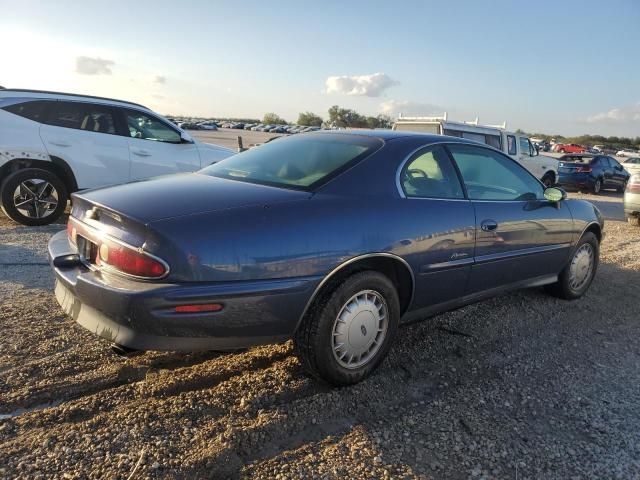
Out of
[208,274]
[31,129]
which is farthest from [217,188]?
[31,129]

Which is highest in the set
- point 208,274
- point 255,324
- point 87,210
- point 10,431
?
point 87,210

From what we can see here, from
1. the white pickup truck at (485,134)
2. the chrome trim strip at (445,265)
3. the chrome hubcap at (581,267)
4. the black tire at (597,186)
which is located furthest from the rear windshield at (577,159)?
the chrome trim strip at (445,265)

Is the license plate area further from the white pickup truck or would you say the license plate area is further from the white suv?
the white pickup truck

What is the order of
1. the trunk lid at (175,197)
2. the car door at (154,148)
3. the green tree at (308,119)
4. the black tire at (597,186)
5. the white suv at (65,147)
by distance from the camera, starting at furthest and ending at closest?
1. the green tree at (308,119)
2. the black tire at (597,186)
3. the car door at (154,148)
4. the white suv at (65,147)
5. the trunk lid at (175,197)

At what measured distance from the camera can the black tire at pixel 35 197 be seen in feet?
20.7

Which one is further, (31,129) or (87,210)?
(31,129)

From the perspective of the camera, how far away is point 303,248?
8.50ft

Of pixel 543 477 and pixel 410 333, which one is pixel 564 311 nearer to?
pixel 410 333

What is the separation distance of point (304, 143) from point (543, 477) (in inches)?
98.4

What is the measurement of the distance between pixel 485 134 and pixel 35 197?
9.24m

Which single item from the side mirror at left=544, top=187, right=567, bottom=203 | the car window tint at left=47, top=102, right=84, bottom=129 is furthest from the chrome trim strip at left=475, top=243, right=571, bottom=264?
the car window tint at left=47, top=102, right=84, bottom=129

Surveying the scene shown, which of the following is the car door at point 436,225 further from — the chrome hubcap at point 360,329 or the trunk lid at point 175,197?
the trunk lid at point 175,197

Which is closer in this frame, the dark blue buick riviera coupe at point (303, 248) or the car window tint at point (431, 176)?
the dark blue buick riviera coupe at point (303, 248)

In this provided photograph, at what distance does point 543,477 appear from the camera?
91.4 inches
